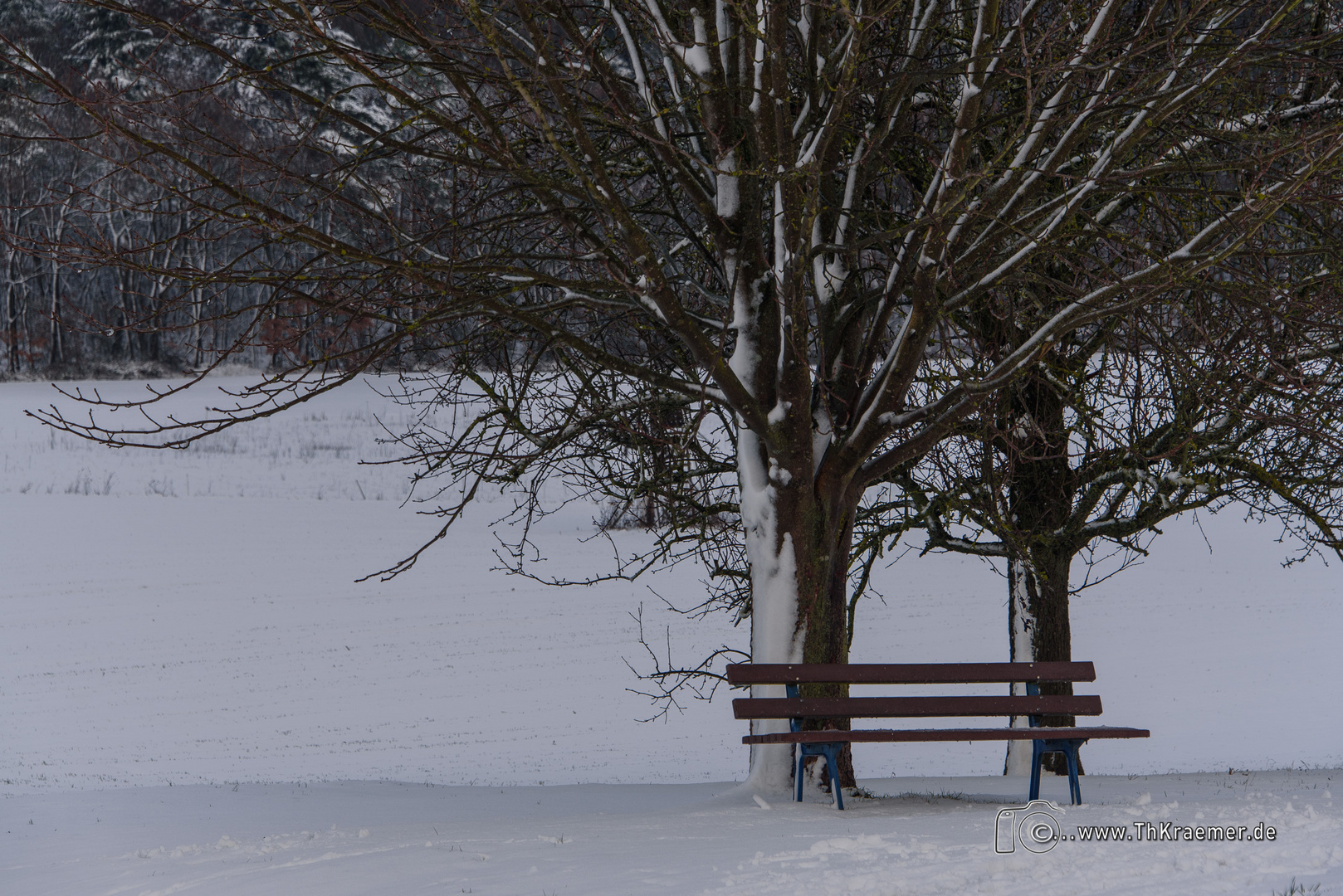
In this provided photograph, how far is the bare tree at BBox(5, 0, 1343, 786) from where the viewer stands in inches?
206

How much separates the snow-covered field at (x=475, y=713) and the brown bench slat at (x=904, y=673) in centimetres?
71

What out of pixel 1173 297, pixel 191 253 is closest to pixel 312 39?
pixel 1173 297

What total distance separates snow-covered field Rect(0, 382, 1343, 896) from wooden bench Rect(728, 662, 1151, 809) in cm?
39

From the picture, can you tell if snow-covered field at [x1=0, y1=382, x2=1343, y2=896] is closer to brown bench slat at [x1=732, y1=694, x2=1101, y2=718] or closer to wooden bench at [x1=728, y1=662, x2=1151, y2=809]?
wooden bench at [x1=728, y1=662, x2=1151, y2=809]

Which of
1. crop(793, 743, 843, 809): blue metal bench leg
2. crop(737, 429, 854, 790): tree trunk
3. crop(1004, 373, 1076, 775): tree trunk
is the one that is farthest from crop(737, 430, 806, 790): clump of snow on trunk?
crop(1004, 373, 1076, 775): tree trunk

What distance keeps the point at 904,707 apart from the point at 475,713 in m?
9.26

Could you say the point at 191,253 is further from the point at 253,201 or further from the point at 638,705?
the point at 253,201

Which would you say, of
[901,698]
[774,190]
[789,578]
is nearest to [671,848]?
[901,698]

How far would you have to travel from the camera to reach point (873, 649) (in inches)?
701

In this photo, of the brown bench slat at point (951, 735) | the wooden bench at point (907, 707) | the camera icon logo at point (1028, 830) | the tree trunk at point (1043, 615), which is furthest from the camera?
the tree trunk at point (1043, 615)

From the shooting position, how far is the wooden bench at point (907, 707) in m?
5.95

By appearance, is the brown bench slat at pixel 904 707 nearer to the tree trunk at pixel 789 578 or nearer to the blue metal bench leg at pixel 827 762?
the blue metal bench leg at pixel 827 762

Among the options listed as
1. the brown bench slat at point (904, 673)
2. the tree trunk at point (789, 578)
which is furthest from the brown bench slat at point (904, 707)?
the tree trunk at point (789, 578)

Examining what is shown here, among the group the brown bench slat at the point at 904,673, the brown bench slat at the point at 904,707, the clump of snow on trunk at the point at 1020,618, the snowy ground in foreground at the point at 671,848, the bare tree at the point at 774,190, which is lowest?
the snowy ground in foreground at the point at 671,848
